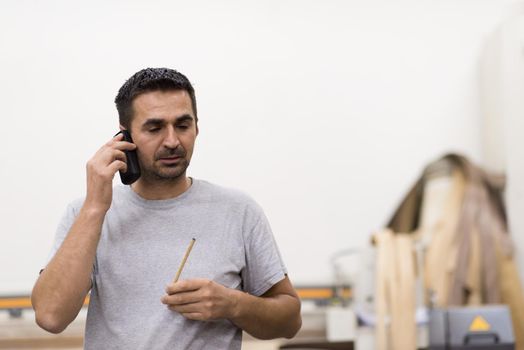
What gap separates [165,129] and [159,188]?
13cm

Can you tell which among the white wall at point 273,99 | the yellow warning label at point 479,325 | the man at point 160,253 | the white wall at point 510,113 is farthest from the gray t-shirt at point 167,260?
the white wall at point 510,113

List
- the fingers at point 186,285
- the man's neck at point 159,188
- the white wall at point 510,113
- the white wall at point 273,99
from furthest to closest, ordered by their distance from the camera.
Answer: the white wall at point 510,113, the white wall at point 273,99, the man's neck at point 159,188, the fingers at point 186,285

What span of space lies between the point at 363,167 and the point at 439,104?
0.47m

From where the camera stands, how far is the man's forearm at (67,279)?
43.6 inches

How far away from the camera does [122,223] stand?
48.1 inches

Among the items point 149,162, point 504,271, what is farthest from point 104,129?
point 504,271

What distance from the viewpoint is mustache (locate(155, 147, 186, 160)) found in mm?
1165

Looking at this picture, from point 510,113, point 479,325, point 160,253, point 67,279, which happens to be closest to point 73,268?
point 67,279

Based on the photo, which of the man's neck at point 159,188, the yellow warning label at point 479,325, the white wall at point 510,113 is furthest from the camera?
the white wall at point 510,113

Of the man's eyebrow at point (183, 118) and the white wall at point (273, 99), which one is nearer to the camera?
the man's eyebrow at point (183, 118)

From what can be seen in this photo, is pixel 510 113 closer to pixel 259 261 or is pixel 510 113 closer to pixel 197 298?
pixel 259 261

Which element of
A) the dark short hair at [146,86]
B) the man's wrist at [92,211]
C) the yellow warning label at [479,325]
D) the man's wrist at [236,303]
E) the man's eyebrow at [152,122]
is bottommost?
the yellow warning label at [479,325]

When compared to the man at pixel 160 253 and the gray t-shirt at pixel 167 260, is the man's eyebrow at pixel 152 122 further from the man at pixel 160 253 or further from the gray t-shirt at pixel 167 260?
the gray t-shirt at pixel 167 260

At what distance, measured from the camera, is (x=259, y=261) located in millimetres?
1245
